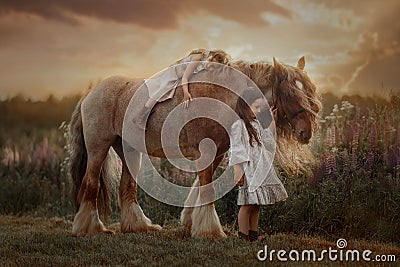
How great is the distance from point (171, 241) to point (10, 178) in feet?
16.2

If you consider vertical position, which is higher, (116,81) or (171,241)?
(116,81)

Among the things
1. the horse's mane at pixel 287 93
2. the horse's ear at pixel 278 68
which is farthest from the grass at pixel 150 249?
the horse's ear at pixel 278 68

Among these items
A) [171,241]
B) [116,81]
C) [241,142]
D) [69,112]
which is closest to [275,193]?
[241,142]

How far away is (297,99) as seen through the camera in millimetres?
5148

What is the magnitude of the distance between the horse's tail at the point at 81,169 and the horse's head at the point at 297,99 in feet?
7.35

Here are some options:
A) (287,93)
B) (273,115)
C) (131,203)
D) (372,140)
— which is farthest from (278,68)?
(131,203)

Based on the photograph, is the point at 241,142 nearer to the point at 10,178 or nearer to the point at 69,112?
the point at 10,178

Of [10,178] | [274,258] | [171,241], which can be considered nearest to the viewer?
[274,258]

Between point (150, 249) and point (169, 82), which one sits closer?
point (150, 249)

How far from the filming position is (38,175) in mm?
9742

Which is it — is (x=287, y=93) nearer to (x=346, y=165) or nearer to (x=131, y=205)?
(x=346, y=165)

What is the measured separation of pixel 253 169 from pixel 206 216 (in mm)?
658

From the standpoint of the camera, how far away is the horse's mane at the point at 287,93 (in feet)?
17.0

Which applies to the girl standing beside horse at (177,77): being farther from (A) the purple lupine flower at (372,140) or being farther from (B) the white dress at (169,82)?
(A) the purple lupine flower at (372,140)
